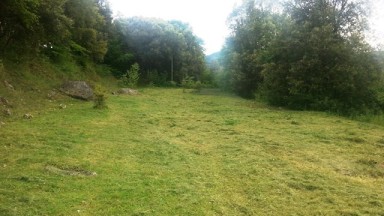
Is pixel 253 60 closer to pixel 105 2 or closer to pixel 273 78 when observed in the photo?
pixel 273 78

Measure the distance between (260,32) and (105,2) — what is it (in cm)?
1741

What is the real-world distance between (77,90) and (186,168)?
41.7 feet

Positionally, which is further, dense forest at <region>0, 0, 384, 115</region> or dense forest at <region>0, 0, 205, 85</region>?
dense forest at <region>0, 0, 205, 85</region>

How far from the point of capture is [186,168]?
316 inches

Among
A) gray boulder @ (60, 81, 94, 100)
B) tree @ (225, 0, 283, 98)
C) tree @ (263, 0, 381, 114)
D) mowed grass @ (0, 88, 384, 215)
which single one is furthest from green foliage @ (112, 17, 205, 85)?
mowed grass @ (0, 88, 384, 215)

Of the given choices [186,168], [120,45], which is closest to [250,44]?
[120,45]

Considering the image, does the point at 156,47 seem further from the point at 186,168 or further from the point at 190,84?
the point at 186,168

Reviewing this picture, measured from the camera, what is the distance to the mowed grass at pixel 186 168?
19.6ft

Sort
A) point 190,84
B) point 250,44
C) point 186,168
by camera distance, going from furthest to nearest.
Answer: point 190,84 → point 250,44 → point 186,168

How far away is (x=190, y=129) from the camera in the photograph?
12773 mm

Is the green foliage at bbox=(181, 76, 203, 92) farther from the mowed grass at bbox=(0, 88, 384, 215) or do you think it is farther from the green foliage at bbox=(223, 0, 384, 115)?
the mowed grass at bbox=(0, 88, 384, 215)

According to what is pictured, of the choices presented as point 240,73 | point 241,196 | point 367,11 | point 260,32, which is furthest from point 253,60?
point 241,196

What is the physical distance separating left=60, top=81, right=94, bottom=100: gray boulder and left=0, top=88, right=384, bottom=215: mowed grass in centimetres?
536

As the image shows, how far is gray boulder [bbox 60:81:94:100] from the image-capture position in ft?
60.8
